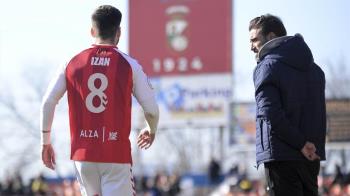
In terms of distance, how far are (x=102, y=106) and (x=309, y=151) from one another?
1376 mm

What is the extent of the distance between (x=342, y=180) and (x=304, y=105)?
1945cm

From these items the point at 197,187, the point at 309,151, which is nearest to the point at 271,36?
the point at 309,151

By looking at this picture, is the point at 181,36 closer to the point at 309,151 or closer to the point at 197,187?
the point at 197,187

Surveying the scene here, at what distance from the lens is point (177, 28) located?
34.1 meters

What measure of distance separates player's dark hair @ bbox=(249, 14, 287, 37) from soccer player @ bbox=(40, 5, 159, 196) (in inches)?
33.8

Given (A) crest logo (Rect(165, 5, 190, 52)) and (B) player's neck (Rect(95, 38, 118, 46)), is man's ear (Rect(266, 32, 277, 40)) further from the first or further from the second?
(A) crest logo (Rect(165, 5, 190, 52))

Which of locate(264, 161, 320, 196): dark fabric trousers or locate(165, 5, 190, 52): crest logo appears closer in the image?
locate(264, 161, 320, 196): dark fabric trousers

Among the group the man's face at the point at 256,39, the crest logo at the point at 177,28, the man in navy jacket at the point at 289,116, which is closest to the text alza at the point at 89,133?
the man in navy jacket at the point at 289,116

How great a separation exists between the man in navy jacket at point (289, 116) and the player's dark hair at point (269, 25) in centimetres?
9

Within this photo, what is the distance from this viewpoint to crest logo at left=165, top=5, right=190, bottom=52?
111 feet

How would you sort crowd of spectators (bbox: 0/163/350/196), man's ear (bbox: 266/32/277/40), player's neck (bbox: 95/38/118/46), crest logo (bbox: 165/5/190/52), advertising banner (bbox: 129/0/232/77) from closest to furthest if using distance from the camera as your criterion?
player's neck (bbox: 95/38/118/46) < man's ear (bbox: 266/32/277/40) < crowd of spectators (bbox: 0/163/350/196) < advertising banner (bbox: 129/0/232/77) < crest logo (bbox: 165/5/190/52)

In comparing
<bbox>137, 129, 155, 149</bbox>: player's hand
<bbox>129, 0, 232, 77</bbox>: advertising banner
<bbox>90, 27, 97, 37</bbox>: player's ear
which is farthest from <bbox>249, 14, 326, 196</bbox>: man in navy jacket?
<bbox>129, 0, 232, 77</bbox>: advertising banner

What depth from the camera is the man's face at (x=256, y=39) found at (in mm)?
6609

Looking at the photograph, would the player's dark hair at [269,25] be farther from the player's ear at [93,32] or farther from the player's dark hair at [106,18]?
the player's ear at [93,32]
